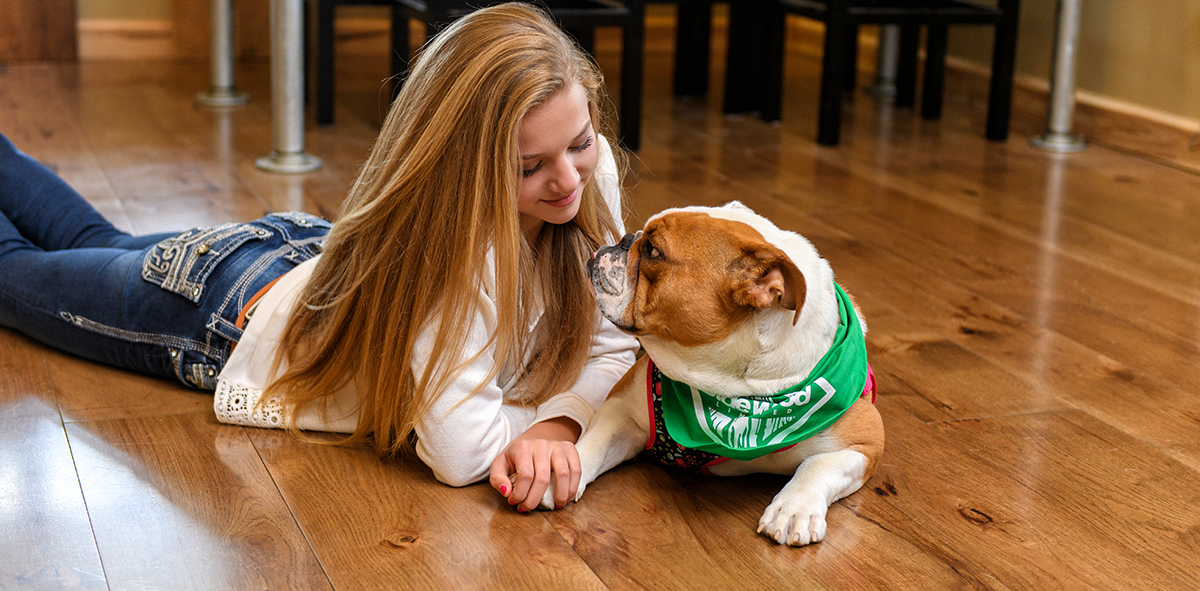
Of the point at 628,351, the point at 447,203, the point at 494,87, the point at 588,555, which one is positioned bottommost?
the point at 588,555

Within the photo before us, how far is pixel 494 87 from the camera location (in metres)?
1.20

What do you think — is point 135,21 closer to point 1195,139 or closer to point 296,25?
point 296,25

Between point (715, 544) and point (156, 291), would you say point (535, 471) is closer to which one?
point (715, 544)

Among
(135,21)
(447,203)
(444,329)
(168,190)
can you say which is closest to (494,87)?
(447,203)

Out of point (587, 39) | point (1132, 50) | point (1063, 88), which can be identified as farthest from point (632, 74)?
point (1132, 50)

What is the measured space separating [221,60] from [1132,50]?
8.44 feet

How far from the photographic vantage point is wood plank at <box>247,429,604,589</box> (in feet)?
3.68

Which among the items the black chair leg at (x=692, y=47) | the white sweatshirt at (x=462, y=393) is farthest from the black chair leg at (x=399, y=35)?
the white sweatshirt at (x=462, y=393)

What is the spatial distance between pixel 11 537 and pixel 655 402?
68 centimetres

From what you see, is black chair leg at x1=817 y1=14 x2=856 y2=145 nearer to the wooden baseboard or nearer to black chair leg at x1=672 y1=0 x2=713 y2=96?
black chair leg at x1=672 y1=0 x2=713 y2=96

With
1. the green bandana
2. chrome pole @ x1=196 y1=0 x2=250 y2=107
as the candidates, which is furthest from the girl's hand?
chrome pole @ x1=196 y1=0 x2=250 y2=107

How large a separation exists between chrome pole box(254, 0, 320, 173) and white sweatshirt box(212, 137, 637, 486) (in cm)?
129

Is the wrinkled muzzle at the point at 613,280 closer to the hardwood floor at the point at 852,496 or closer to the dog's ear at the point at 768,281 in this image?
the dog's ear at the point at 768,281

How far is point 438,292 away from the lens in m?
1.25
